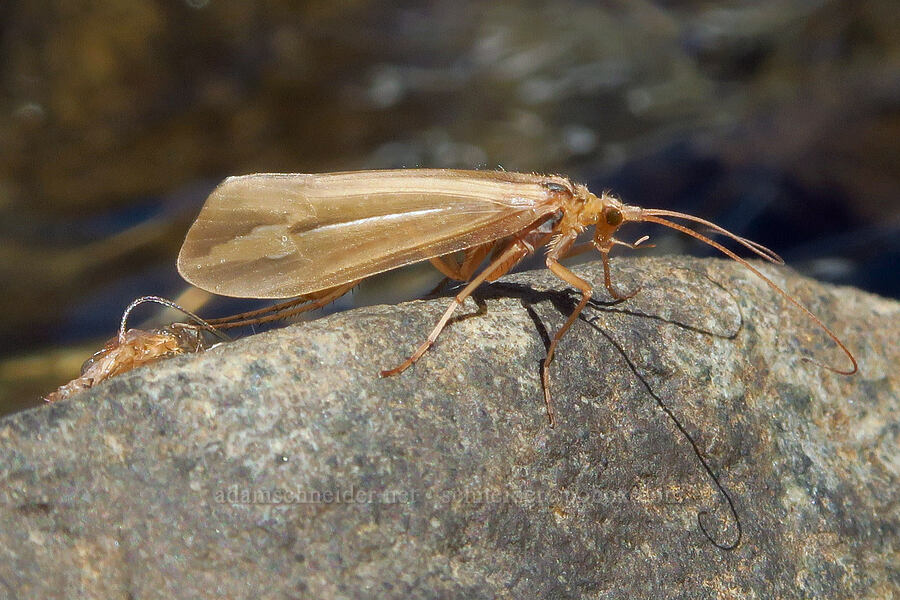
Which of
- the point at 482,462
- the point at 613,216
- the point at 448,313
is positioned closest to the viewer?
the point at 482,462

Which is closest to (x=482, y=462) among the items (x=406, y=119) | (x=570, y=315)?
(x=570, y=315)

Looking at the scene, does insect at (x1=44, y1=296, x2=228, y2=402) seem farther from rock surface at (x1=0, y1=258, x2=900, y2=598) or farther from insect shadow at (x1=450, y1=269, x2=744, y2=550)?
insect shadow at (x1=450, y1=269, x2=744, y2=550)

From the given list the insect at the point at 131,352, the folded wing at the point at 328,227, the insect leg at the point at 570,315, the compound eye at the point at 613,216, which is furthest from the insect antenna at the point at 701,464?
the insect at the point at 131,352

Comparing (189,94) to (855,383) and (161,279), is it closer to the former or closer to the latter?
(161,279)

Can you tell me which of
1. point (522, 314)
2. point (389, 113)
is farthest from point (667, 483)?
point (389, 113)

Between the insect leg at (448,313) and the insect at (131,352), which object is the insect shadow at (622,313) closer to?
the insect leg at (448,313)

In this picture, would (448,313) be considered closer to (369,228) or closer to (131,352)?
(369,228)

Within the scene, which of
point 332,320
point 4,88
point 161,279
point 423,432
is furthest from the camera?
point 4,88
